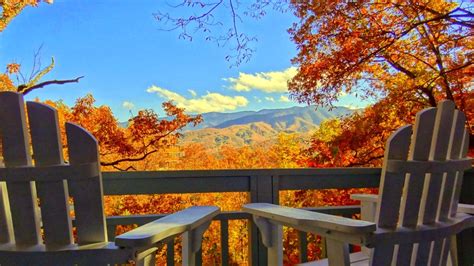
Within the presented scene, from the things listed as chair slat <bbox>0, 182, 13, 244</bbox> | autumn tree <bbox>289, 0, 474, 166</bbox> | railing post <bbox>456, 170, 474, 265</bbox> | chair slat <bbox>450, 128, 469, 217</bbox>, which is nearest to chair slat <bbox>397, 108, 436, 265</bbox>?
chair slat <bbox>450, 128, 469, 217</bbox>

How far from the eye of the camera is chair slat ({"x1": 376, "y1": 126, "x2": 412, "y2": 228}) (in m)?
1.20

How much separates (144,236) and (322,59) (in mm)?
5027

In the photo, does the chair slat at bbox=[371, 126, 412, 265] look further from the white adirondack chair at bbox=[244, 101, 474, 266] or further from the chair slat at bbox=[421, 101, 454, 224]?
the chair slat at bbox=[421, 101, 454, 224]

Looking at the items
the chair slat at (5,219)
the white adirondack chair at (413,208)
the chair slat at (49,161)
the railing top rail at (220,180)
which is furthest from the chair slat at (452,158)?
the chair slat at (5,219)

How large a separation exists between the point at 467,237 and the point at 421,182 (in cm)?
139

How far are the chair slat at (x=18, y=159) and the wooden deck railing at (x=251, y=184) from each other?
0.81 meters

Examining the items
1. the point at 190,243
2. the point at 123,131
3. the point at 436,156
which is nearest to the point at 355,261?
the point at 436,156

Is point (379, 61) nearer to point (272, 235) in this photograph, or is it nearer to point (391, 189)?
point (272, 235)

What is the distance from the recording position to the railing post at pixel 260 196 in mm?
2117

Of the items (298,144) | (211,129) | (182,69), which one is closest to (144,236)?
(298,144)

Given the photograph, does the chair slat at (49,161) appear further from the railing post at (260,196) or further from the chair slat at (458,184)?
the chair slat at (458,184)

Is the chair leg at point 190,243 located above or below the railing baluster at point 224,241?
above

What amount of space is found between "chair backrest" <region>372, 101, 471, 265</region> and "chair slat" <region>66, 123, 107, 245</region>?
83cm

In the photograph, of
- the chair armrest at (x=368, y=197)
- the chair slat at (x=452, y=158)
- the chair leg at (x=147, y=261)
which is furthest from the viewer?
the chair armrest at (x=368, y=197)
